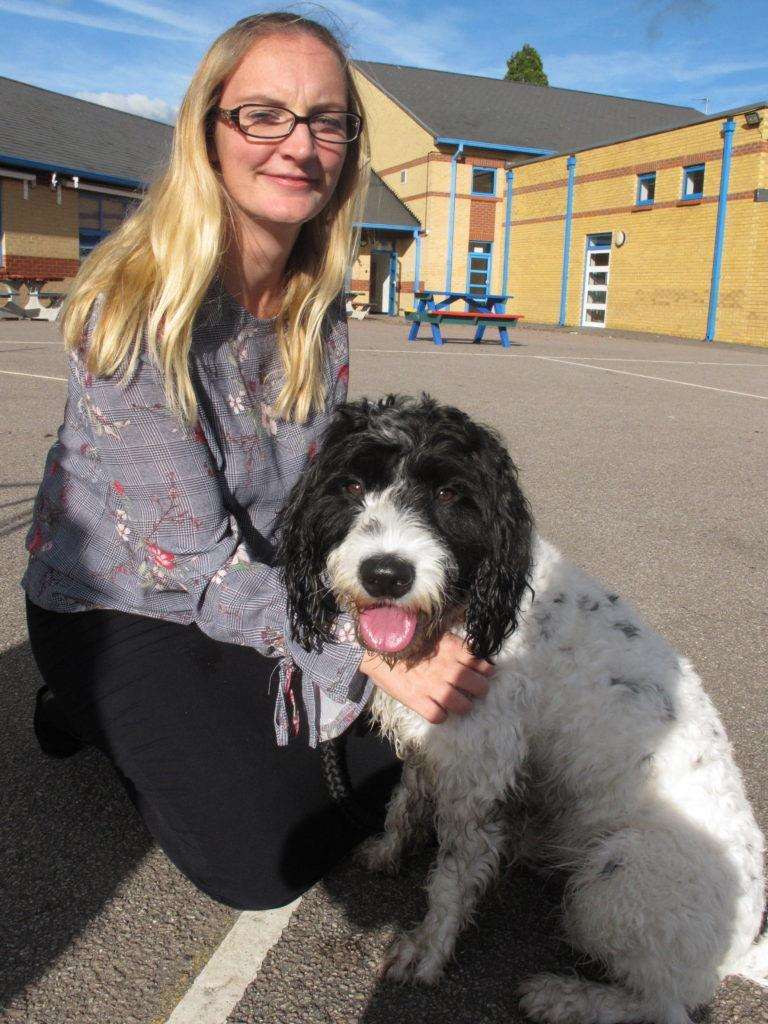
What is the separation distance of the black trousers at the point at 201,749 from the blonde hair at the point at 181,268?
75 centimetres

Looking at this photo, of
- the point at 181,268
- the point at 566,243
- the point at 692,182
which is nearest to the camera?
the point at 181,268

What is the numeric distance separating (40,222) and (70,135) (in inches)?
158

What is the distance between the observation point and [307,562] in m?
2.30

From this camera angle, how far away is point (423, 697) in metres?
2.31

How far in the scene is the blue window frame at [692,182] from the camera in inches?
1017

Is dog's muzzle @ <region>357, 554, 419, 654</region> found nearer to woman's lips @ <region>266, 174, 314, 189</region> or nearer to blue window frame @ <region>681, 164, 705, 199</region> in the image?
woman's lips @ <region>266, 174, 314, 189</region>

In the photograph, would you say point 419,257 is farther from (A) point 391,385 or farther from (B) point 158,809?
(B) point 158,809

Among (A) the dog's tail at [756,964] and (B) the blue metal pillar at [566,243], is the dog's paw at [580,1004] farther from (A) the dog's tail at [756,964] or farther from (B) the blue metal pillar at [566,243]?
(B) the blue metal pillar at [566,243]

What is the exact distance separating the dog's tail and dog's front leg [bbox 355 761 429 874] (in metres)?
0.95

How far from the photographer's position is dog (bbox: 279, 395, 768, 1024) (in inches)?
78.0

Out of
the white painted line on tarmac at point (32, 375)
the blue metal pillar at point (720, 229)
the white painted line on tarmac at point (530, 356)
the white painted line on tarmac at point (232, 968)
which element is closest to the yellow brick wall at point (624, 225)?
the blue metal pillar at point (720, 229)

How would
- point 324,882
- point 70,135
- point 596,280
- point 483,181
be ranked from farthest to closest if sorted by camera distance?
point 483,181
point 596,280
point 70,135
point 324,882

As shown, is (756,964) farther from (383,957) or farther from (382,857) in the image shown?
(382,857)

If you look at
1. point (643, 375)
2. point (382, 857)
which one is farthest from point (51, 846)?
point (643, 375)
